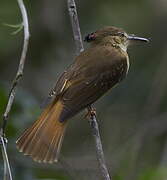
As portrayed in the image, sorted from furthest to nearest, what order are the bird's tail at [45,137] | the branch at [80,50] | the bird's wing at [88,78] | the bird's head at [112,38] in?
1. the bird's head at [112,38]
2. the bird's wing at [88,78]
3. the bird's tail at [45,137]
4. the branch at [80,50]

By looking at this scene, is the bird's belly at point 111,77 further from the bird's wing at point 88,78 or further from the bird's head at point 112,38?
the bird's head at point 112,38

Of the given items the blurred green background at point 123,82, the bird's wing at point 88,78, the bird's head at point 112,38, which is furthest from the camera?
the blurred green background at point 123,82

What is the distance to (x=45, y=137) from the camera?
525 cm

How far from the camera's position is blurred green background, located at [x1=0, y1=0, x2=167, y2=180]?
7109 mm

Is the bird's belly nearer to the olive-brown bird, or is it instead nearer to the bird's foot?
the olive-brown bird

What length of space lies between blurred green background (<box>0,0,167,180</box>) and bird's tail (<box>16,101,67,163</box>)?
1412mm

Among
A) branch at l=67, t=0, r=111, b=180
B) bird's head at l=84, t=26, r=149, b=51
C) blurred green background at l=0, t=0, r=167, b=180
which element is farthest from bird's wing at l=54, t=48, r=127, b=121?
blurred green background at l=0, t=0, r=167, b=180

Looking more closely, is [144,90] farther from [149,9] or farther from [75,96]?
[75,96]

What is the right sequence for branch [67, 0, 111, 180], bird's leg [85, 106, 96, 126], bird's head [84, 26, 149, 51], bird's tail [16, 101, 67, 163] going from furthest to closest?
bird's head [84, 26, 149, 51], bird's leg [85, 106, 96, 126], bird's tail [16, 101, 67, 163], branch [67, 0, 111, 180]

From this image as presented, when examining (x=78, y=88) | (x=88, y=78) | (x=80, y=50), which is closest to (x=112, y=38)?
(x=80, y=50)

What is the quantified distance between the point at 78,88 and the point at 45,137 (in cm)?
50

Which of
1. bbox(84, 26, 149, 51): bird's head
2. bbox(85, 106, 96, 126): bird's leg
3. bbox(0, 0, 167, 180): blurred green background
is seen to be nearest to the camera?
bbox(85, 106, 96, 126): bird's leg

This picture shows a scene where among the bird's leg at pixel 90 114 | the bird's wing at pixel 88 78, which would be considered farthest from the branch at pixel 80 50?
the bird's wing at pixel 88 78

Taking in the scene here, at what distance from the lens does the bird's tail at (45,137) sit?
5090 millimetres
